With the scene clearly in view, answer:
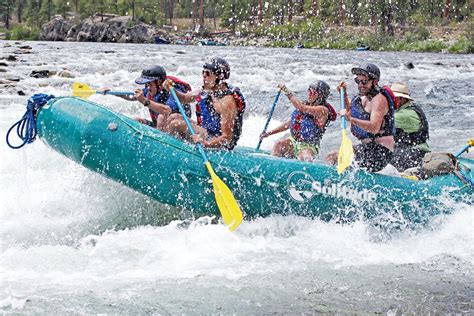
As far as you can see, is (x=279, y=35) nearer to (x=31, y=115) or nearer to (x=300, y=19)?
(x=300, y=19)

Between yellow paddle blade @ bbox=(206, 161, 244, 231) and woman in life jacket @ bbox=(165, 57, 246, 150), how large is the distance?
40 cm

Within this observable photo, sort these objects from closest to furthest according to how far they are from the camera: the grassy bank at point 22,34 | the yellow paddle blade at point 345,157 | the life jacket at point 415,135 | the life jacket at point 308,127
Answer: the yellow paddle blade at point 345,157, the life jacket at point 308,127, the life jacket at point 415,135, the grassy bank at point 22,34

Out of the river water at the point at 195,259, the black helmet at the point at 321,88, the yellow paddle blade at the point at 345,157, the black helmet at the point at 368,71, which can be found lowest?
the river water at the point at 195,259

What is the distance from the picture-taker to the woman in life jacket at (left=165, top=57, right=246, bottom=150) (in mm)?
5676

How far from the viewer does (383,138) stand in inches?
237

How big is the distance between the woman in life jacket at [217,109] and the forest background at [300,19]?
3957 centimetres

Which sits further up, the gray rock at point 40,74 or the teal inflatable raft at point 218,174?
the teal inflatable raft at point 218,174

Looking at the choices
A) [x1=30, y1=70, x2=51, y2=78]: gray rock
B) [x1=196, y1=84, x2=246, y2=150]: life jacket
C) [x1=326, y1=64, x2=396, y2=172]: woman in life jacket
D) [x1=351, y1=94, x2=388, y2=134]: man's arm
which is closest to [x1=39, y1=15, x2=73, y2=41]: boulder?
[x1=30, y1=70, x2=51, y2=78]: gray rock

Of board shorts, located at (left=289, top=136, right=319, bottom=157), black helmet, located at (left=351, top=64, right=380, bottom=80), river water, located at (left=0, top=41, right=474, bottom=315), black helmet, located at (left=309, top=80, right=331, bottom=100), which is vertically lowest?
river water, located at (left=0, top=41, right=474, bottom=315)

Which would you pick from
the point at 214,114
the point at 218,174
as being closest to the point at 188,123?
the point at 214,114

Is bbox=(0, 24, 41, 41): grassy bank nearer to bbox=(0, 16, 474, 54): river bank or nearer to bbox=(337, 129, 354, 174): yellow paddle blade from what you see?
bbox=(0, 16, 474, 54): river bank

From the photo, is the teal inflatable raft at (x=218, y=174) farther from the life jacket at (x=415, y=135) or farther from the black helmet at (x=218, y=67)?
the life jacket at (x=415, y=135)

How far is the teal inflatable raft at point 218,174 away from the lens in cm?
560

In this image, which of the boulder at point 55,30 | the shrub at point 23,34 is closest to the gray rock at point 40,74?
the shrub at point 23,34
